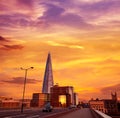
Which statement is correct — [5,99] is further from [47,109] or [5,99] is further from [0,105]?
[47,109]

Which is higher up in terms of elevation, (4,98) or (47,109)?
(4,98)

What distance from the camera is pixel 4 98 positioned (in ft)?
390

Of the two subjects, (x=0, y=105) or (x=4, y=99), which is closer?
(x=0, y=105)

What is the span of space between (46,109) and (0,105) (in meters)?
24.3

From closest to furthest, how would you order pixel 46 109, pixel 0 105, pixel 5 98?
1. pixel 46 109
2. pixel 0 105
3. pixel 5 98

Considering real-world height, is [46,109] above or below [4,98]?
below

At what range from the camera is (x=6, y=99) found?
122 metres

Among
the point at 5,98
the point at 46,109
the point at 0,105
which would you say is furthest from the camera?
the point at 5,98

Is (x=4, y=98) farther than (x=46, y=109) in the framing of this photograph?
Yes

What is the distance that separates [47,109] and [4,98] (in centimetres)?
6537

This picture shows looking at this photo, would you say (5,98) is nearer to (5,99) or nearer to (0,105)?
(5,99)

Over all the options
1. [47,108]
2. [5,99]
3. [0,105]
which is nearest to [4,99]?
[5,99]

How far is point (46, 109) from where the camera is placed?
59.2 metres

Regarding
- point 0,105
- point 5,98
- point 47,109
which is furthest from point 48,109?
point 5,98
